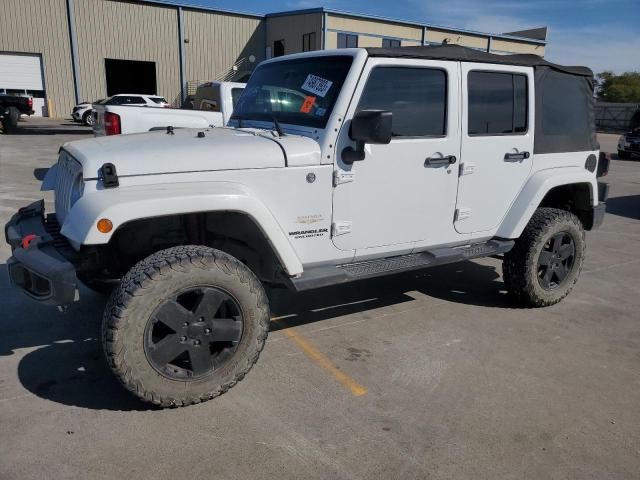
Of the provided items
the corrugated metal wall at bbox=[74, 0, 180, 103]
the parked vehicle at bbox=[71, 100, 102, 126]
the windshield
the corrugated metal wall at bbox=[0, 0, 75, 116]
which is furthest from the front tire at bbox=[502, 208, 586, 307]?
the corrugated metal wall at bbox=[0, 0, 75, 116]

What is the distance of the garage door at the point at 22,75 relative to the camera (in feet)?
94.6

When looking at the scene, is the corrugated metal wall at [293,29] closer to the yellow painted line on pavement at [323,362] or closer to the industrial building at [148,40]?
the industrial building at [148,40]

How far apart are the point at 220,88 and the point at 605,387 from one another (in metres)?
8.02

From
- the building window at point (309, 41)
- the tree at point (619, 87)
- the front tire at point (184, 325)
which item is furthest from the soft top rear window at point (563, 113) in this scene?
the tree at point (619, 87)

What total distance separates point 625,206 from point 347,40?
24527 millimetres

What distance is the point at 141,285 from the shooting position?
9.02 feet

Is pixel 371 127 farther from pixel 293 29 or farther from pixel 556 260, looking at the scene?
pixel 293 29

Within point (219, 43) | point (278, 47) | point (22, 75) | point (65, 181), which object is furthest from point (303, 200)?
point (278, 47)

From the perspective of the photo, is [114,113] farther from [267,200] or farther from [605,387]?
[605,387]

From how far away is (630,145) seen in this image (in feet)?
60.5

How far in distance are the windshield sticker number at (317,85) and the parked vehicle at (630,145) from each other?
18.4 meters

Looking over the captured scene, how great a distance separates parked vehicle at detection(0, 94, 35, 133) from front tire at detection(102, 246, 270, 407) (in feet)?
67.7

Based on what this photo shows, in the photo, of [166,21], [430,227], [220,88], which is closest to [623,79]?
[166,21]

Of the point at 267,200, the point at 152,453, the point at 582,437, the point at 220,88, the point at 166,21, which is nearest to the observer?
the point at 152,453
